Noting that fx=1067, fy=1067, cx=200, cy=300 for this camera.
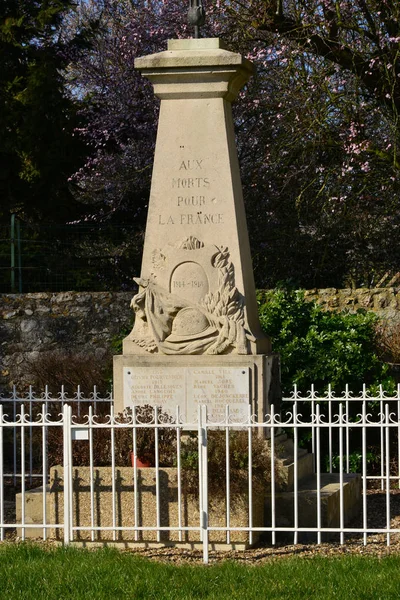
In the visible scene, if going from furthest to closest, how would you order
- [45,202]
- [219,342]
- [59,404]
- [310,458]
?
[45,202] → [59,404] → [310,458] → [219,342]

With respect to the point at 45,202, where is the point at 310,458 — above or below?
below

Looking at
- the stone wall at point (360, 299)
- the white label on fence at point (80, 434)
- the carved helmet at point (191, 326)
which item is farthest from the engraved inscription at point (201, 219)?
the stone wall at point (360, 299)

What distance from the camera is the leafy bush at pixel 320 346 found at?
1069cm

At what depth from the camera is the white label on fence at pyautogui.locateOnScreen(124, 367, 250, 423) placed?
8109 millimetres

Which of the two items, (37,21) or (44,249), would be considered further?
(37,21)

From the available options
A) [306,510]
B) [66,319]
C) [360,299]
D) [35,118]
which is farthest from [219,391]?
[35,118]

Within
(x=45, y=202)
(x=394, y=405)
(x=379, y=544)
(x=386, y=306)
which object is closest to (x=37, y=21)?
(x=45, y=202)

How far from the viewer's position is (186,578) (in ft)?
19.6

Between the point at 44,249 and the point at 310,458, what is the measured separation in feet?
20.2

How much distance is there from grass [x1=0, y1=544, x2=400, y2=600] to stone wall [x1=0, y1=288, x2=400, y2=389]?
6492 mm

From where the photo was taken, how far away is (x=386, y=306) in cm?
1307

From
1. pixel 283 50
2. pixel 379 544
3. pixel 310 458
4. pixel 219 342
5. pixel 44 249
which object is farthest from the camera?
pixel 44 249

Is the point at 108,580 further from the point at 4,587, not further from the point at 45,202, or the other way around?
the point at 45,202

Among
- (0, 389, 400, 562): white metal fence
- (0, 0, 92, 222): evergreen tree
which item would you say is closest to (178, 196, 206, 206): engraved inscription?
(0, 389, 400, 562): white metal fence
